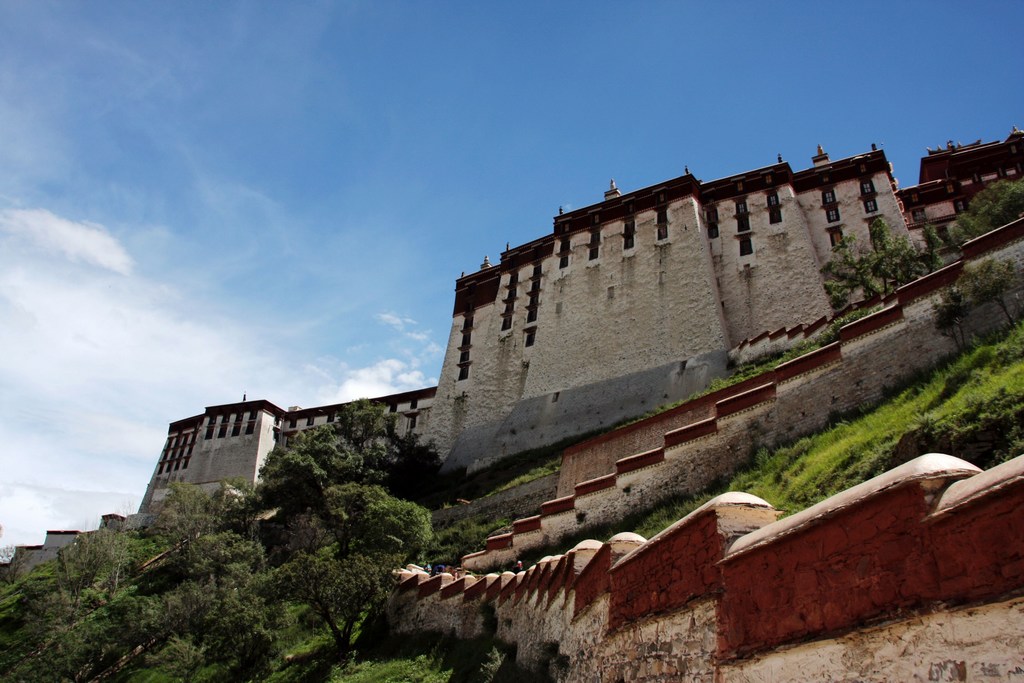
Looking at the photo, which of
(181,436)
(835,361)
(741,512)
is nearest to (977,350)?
(835,361)

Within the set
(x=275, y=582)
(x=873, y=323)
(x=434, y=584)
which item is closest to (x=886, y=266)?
(x=873, y=323)

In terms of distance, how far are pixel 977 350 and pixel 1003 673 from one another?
10.6 metres

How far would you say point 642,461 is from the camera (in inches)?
662

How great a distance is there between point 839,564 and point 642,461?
13554 millimetres

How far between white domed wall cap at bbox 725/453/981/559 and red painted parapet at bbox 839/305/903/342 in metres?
11.8

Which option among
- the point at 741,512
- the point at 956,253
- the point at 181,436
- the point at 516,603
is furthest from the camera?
the point at 181,436

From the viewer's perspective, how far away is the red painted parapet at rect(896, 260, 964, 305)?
13797 millimetres

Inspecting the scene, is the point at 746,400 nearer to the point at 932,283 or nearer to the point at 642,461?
the point at 642,461

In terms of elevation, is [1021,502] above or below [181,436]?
below

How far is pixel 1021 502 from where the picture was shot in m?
2.65

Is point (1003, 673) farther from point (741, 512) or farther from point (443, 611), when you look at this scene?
point (443, 611)

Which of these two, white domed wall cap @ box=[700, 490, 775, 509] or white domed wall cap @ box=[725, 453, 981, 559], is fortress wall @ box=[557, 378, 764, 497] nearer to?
white domed wall cap @ box=[700, 490, 775, 509]

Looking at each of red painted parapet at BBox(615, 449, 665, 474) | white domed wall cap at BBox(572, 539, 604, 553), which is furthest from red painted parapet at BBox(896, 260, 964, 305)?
white domed wall cap at BBox(572, 539, 604, 553)

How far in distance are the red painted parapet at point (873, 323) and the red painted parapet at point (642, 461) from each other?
469 centimetres
